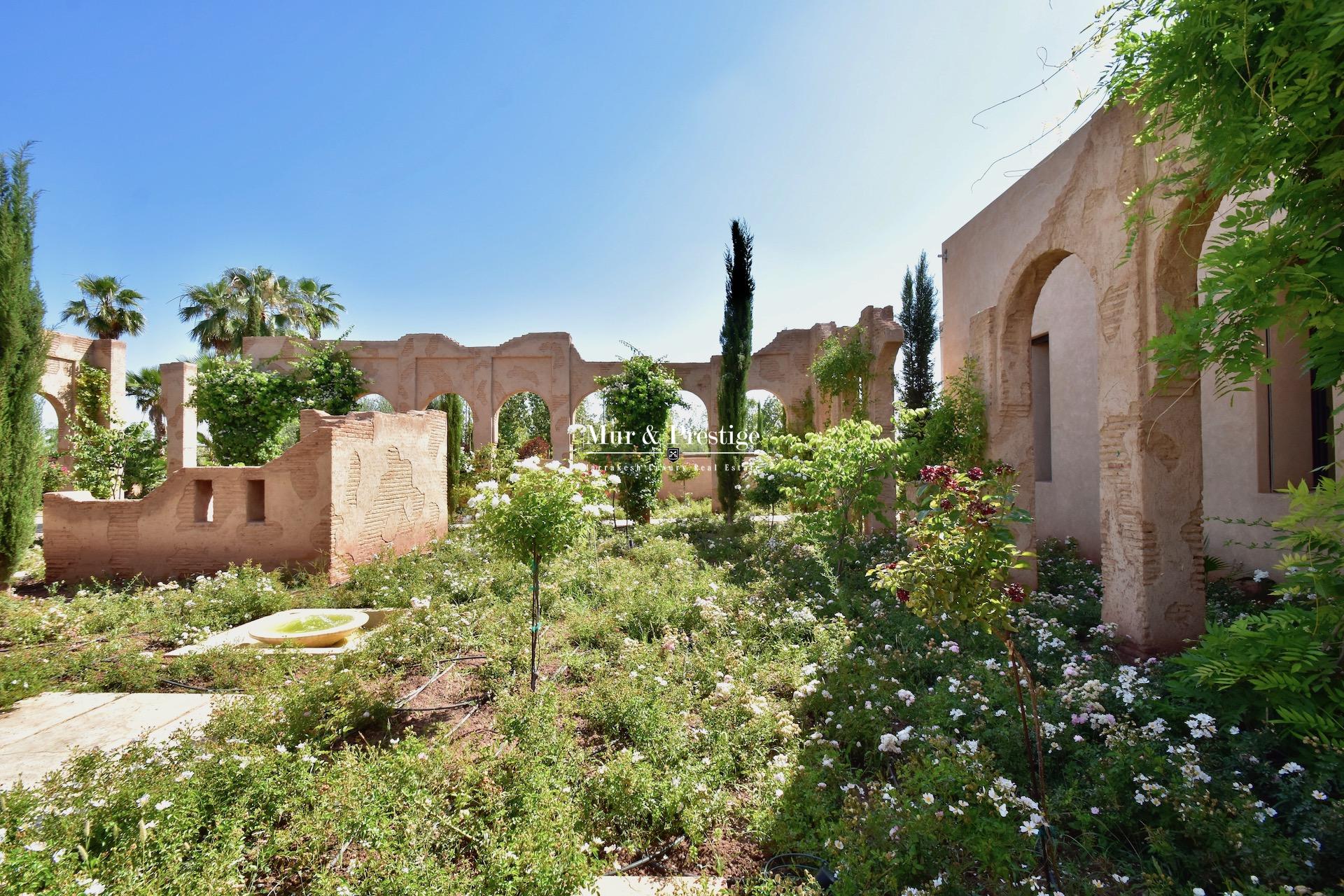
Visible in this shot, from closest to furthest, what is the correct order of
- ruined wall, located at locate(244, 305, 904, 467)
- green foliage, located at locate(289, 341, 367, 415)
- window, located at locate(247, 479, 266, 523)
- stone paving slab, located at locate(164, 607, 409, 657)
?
1. stone paving slab, located at locate(164, 607, 409, 657)
2. window, located at locate(247, 479, 266, 523)
3. green foliage, located at locate(289, 341, 367, 415)
4. ruined wall, located at locate(244, 305, 904, 467)

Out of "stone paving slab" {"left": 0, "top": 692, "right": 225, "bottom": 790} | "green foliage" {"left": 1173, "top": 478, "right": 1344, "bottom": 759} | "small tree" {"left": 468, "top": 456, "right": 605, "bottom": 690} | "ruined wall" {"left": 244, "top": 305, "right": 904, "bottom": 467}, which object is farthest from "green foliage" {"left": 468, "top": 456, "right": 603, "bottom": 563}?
"ruined wall" {"left": 244, "top": 305, "right": 904, "bottom": 467}

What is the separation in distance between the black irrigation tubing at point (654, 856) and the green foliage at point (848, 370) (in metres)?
8.84

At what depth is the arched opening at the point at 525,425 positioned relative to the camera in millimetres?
21203

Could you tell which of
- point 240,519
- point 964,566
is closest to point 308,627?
point 240,519

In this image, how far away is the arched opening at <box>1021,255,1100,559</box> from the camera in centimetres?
798

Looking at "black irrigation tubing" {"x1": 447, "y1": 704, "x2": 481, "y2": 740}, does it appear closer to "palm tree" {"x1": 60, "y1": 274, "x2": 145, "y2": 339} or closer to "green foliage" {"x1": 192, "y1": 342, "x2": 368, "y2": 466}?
"green foliage" {"x1": 192, "y1": 342, "x2": 368, "y2": 466}

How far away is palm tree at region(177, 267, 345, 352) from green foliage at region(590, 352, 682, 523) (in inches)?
561

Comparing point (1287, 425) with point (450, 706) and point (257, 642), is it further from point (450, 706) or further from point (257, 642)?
point (257, 642)

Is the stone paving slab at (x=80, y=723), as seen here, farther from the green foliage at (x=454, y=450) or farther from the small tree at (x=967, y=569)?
the green foliage at (x=454, y=450)

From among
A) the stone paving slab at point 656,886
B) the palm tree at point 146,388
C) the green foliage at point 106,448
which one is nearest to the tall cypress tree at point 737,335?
the stone paving slab at point 656,886

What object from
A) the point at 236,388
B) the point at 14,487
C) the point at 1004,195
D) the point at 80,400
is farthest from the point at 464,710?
the point at 80,400

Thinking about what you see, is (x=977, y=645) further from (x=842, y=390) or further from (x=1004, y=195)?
(x=842, y=390)

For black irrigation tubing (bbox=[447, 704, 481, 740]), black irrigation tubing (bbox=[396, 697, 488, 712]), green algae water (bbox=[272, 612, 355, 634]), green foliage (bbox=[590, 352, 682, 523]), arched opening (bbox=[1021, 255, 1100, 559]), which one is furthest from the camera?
green foliage (bbox=[590, 352, 682, 523])

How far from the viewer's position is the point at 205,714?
394cm
